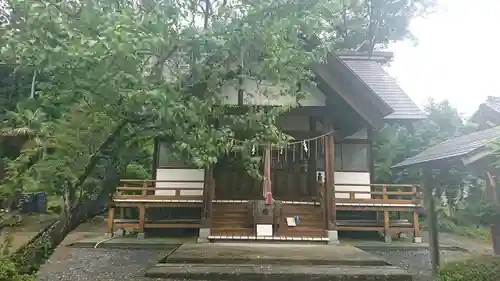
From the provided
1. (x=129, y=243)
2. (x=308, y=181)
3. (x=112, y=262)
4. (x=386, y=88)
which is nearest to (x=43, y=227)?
(x=129, y=243)

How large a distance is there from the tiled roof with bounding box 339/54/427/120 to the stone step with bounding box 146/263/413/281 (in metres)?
5.76

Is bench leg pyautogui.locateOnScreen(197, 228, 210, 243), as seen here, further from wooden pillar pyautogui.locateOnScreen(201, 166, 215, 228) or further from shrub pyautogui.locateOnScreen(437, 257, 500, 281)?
shrub pyautogui.locateOnScreen(437, 257, 500, 281)

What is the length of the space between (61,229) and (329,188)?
610cm

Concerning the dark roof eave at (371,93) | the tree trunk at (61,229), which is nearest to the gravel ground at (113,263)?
the tree trunk at (61,229)

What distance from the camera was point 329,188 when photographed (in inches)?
350

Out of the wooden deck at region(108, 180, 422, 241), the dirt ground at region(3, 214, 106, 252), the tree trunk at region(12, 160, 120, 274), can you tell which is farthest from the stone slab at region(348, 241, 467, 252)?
the dirt ground at region(3, 214, 106, 252)

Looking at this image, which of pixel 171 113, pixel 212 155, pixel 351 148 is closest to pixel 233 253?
pixel 212 155

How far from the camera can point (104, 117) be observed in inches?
156

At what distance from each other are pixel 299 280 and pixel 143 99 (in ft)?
11.6

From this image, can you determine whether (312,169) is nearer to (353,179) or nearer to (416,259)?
(353,179)

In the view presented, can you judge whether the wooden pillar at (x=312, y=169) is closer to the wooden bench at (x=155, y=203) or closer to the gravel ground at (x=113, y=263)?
the gravel ground at (x=113, y=263)

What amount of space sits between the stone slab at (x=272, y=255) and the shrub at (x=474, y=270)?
1.24 metres

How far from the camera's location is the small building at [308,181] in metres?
8.55

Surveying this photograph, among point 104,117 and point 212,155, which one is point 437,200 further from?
point 104,117
